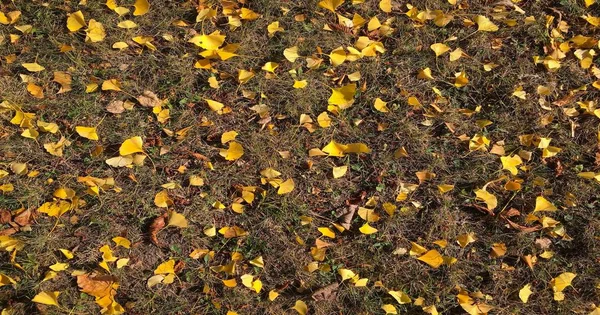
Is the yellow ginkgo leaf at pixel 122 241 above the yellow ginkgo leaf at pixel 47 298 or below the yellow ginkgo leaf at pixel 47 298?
above

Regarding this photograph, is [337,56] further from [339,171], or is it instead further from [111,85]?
[111,85]

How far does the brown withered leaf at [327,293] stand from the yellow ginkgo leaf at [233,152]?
0.81 m

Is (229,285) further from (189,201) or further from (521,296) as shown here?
(521,296)

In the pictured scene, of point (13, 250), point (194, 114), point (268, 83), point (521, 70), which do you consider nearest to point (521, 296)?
point (521, 70)

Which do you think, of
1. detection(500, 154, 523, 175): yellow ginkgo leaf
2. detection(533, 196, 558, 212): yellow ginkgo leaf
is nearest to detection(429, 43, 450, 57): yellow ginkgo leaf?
detection(500, 154, 523, 175): yellow ginkgo leaf

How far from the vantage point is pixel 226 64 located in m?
3.05

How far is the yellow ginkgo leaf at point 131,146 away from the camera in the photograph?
2789 millimetres

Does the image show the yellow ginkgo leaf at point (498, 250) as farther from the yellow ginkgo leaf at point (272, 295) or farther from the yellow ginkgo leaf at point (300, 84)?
the yellow ginkgo leaf at point (300, 84)

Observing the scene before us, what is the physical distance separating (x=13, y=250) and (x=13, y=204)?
247 millimetres

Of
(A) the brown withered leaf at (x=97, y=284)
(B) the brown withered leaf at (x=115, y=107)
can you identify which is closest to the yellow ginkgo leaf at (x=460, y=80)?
(B) the brown withered leaf at (x=115, y=107)

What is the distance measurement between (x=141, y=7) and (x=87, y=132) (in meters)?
0.80

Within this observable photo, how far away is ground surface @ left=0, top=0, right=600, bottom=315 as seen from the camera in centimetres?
269

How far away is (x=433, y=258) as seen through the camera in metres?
2.72

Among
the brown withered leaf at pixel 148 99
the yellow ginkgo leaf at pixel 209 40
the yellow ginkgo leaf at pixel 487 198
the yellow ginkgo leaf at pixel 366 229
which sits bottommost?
the yellow ginkgo leaf at pixel 366 229
